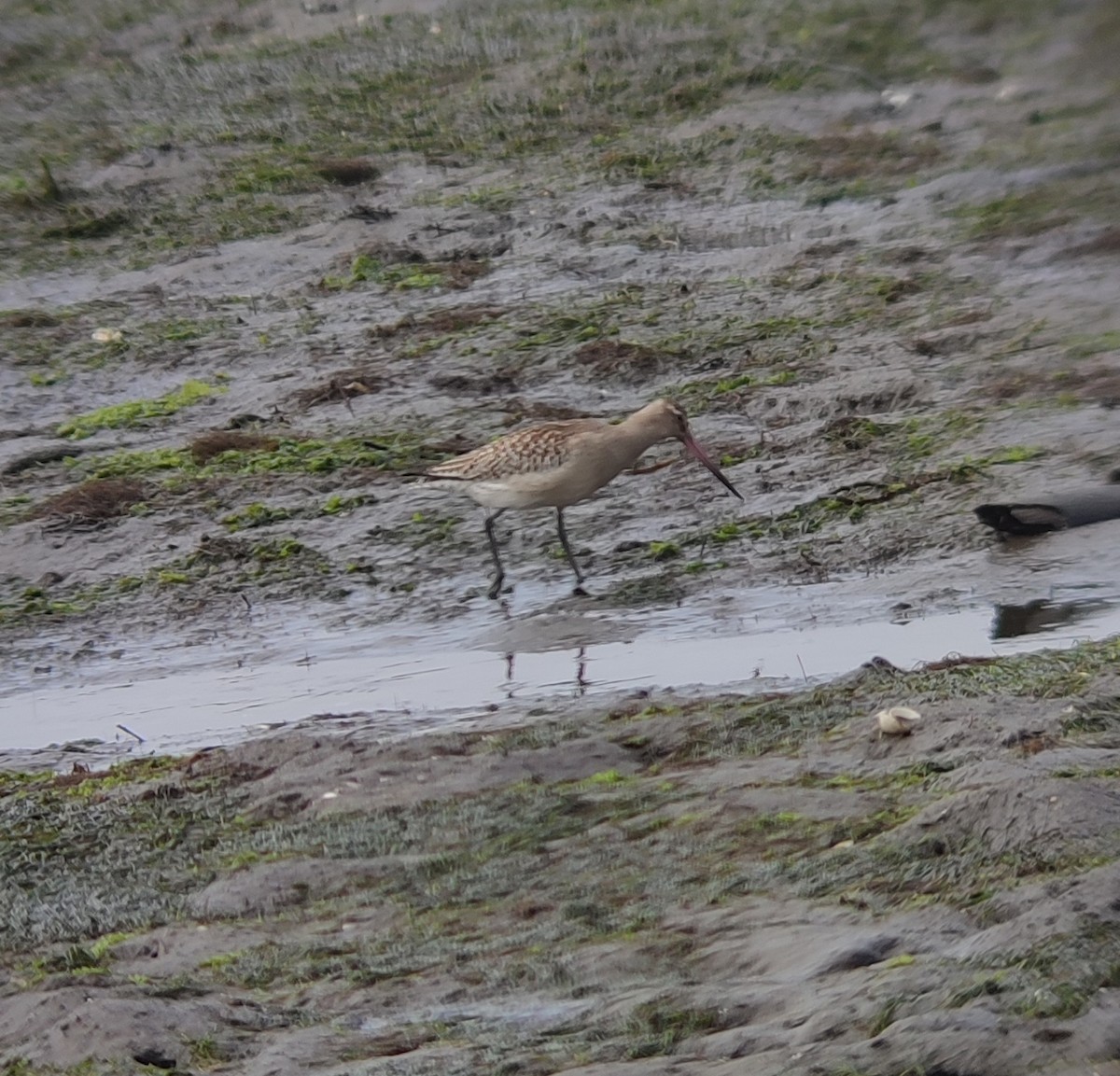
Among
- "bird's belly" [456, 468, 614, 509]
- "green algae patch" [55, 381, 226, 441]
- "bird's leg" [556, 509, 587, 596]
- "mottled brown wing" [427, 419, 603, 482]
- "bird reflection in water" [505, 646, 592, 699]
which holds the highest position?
"green algae patch" [55, 381, 226, 441]

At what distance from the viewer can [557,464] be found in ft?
33.0

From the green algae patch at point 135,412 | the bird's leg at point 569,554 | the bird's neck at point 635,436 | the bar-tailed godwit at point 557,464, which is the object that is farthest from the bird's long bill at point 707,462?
the green algae patch at point 135,412

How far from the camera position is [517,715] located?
7914 mm

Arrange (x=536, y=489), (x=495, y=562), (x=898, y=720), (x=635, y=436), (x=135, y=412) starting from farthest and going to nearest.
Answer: (x=135, y=412) → (x=635, y=436) → (x=495, y=562) → (x=536, y=489) → (x=898, y=720)

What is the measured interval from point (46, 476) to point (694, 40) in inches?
346

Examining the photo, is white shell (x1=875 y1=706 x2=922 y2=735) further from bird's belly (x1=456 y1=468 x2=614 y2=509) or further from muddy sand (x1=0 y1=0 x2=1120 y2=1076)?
bird's belly (x1=456 y1=468 x2=614 y2=509)

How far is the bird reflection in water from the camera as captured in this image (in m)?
8.34

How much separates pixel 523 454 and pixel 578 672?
1737 mm

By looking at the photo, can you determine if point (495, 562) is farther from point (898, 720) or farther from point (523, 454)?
point (898, 720)

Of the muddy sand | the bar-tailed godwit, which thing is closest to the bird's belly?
the bar-tailed godwit

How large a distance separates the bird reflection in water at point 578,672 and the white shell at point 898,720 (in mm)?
1802

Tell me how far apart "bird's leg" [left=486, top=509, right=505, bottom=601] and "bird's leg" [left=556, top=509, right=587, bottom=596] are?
28cm

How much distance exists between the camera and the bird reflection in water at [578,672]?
27.4ft

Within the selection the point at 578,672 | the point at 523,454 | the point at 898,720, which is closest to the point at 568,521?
the point at 523,454
